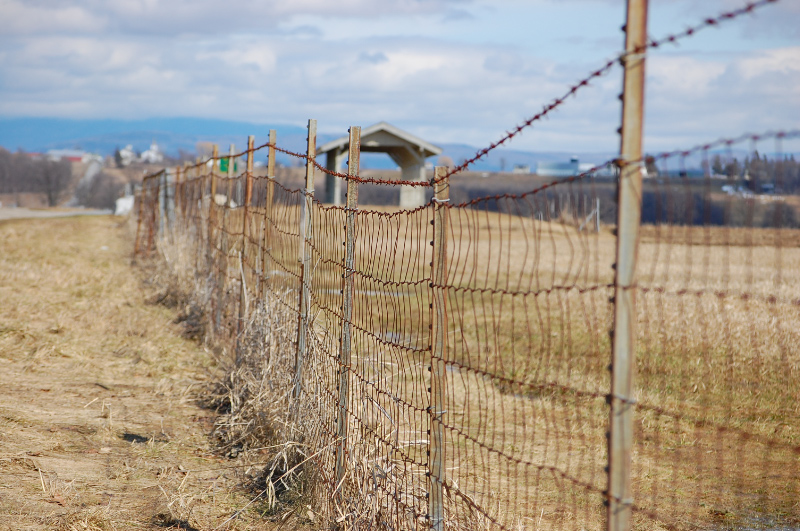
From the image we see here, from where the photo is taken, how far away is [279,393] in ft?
18.7

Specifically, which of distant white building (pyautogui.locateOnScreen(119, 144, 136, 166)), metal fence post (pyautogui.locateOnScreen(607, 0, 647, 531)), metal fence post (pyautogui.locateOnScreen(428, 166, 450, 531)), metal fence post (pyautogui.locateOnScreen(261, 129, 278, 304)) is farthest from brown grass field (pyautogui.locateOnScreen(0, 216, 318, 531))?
distant white building (pyautogui.locateOnScreen(119, 144, 136, 166))

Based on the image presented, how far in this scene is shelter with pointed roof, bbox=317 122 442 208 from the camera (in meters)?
32.2

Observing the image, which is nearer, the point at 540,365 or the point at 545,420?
the point at 545,420

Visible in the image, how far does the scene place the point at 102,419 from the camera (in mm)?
6293

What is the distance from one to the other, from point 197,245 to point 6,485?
6.14 m

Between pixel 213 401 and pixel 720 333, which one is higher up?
pixel 720 333

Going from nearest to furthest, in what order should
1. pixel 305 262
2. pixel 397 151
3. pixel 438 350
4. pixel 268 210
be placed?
pixel 438 350
pixel 305 262
pixel 268 210
pixel 397 151

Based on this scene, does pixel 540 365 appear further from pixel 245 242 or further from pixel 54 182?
pixel 54 182

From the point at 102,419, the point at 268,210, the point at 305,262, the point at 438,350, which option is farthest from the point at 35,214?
the point at 438,350

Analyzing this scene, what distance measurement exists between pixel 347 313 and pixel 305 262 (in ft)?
3.60

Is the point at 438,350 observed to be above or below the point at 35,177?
below

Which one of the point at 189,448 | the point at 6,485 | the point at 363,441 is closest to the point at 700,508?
the point at 363,441

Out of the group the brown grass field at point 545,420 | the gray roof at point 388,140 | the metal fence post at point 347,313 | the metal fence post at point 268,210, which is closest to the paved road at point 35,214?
the gray roof at point 388,140

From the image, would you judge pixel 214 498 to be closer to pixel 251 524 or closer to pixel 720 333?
pixel 251 524
